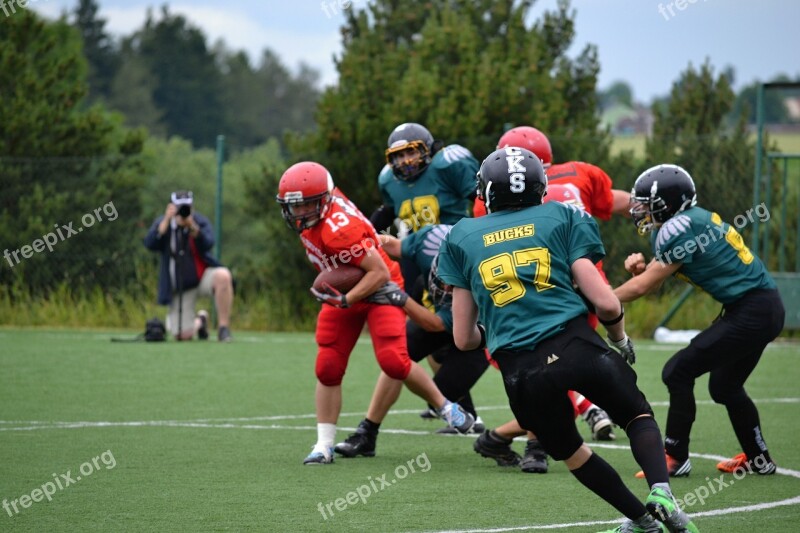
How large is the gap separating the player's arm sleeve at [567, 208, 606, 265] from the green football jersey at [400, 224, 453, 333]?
2789 millimetres

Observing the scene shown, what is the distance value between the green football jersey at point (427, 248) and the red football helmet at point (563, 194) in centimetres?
79

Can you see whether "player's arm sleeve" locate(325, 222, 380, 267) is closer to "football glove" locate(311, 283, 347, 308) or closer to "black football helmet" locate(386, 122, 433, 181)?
"football glove" locate(311, 283, 347, 308)

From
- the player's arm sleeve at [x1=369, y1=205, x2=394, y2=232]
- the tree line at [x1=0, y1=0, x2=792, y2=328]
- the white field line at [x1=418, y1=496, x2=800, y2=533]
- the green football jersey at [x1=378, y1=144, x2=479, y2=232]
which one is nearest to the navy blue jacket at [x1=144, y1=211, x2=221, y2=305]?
the tree line at [x1=0, y1=0, x2=792, y2=328]

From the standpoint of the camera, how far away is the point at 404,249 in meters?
8.36

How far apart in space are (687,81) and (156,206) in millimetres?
10921

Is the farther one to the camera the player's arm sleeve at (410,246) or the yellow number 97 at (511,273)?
the player's arm sleeve at (410,246)

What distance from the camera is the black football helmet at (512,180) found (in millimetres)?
5566

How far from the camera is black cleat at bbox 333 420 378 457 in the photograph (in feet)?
26.6

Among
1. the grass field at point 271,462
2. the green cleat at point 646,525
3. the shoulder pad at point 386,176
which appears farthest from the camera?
the shoulder pad at point 386,176

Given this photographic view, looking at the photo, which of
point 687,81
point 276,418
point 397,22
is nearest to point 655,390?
point 276,418

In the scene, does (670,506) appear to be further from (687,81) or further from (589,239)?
(687,81)

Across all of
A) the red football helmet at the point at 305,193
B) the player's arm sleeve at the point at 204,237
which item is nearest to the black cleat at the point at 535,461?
the red football helmet at the point at 305,193

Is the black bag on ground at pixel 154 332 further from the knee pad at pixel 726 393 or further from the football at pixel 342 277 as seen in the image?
the knee pad at pixel 726 393

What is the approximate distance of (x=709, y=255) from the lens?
283 inches
